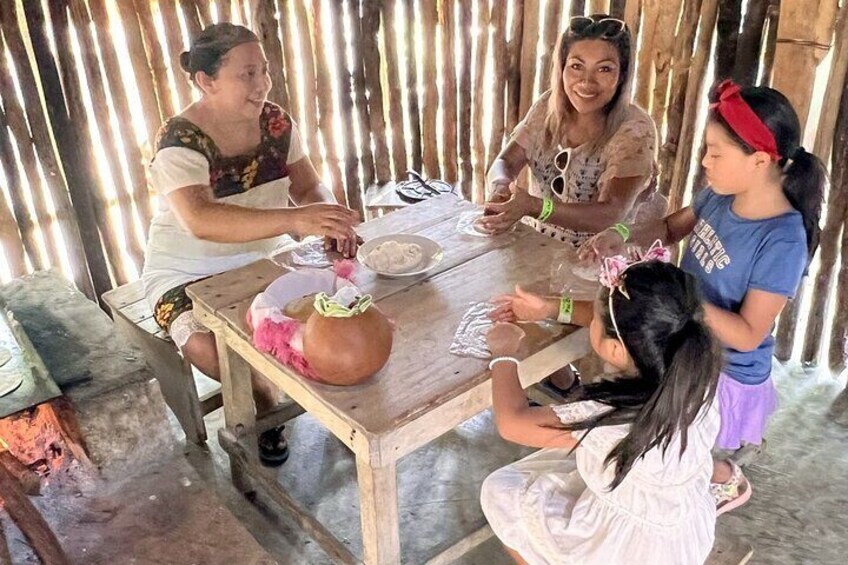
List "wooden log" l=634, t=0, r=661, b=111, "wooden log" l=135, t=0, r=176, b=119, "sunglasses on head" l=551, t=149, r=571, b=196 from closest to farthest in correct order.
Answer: "sunglasses on head" l=551, t=149, r=571, b=196, "wooden log" l=634, t=0, r=661, b=111, "wooden log" l=135, t=0, r=176, b=119

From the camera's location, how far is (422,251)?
2.79 meters

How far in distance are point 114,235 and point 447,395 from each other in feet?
8.68

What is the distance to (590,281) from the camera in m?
2.64

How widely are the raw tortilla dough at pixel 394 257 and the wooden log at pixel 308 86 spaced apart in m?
1.88

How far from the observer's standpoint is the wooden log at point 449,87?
4402 mm

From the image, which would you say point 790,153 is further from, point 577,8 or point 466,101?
point 466,101

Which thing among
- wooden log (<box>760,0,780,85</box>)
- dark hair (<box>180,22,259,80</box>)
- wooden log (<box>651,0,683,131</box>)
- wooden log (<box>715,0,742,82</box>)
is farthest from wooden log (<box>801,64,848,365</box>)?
dark hair (<box>180,22,259,80</box>)

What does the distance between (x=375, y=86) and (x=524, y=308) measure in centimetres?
247

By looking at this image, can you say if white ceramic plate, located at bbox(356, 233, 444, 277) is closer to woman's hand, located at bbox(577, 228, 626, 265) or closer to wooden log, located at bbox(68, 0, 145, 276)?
woman's hand, located at bbox(577, 228, 626, 265)

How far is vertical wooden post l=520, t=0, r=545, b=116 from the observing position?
A: 4.14 meters

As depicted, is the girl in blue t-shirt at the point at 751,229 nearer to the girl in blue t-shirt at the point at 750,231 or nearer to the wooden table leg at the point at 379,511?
the girl in blue t-shirt at the point at 750,231

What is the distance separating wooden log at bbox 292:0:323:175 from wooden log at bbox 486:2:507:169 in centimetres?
96

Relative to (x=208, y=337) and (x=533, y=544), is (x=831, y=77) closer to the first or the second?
(x=533, y=544)

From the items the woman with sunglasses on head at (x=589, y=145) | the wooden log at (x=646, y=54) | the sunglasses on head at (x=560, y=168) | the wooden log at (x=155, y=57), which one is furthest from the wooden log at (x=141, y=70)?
the wooden log at (x=646, y=54)
